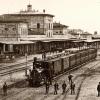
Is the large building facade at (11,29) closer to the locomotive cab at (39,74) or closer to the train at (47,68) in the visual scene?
the train at (47,68)

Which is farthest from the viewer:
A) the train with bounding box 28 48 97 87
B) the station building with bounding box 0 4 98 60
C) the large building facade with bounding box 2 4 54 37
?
the large building facade with bounding box 2 4 54 37

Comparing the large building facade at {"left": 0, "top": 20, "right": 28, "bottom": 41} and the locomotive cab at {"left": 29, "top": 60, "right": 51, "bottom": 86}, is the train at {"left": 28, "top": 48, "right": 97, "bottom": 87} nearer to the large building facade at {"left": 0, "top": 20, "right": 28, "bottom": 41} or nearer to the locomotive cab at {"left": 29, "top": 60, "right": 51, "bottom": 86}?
the locomotive cab at {"left": 29, "top": 60, "right": 51, "bottom": 86}

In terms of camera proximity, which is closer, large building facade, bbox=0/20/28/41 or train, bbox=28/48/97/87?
train, bbox=28/48/97/87

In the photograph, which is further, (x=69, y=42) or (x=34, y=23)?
(x=34, y=23)

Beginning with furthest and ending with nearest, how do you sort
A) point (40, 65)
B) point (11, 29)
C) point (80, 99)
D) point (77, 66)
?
point (11, 29) < point (77, 66) < point (40, 65) < point (80, 99)

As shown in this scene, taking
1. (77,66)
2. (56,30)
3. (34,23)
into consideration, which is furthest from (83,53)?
(56,30)

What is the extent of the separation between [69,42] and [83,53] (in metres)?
32.6

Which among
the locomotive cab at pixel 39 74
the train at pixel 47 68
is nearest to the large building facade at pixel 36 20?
the train at pixel 47 68

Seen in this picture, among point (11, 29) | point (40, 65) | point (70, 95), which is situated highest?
point (11, 29)

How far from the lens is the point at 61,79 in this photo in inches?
1205

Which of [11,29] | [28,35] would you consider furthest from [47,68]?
[28,35]

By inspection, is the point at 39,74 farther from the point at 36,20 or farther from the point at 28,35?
the point at 36,20

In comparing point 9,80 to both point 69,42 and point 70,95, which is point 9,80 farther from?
point 69,42

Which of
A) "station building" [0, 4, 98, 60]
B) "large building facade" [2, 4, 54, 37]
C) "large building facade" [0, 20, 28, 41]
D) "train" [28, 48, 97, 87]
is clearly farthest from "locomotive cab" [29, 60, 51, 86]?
"large building facade" [2, 4, 54, 37]
